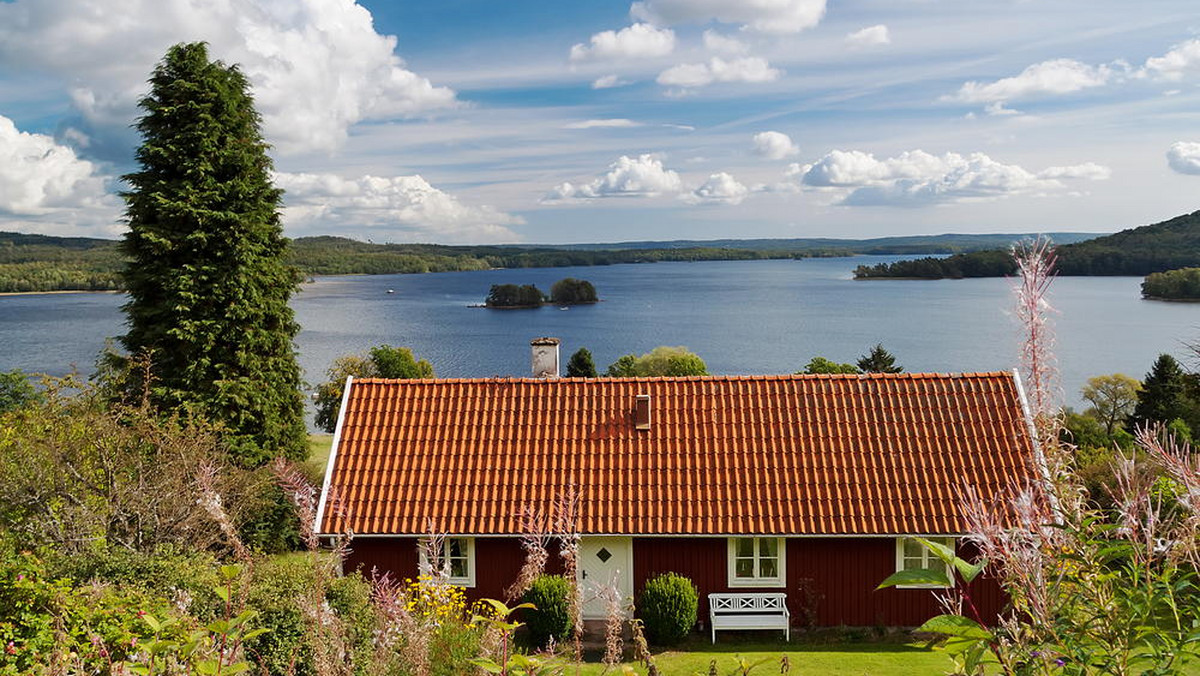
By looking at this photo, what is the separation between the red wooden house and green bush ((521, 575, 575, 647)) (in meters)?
1.16

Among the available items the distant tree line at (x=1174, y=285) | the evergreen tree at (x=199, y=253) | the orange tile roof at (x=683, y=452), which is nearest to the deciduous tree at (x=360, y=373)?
the evergreen tree at (x=199, y=253)

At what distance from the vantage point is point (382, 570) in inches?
620

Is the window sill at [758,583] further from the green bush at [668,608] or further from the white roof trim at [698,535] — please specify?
the green bush at [668,608]

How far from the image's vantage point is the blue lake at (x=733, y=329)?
260 feet

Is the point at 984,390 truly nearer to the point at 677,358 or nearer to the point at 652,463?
the point at 652,463

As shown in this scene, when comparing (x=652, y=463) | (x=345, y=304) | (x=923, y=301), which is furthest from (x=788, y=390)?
(x=345, y=304)

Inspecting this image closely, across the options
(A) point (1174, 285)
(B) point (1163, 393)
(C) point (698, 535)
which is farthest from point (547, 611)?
(A) point (1174, 285)

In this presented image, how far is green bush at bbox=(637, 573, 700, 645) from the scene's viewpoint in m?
14.2

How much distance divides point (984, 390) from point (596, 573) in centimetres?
803

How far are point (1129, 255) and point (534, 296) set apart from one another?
87.4 meters

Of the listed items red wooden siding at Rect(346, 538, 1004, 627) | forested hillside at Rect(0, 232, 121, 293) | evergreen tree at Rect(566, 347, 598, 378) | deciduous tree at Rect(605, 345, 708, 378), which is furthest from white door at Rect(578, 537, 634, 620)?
forested hillside at Rect(0, 232, 121, 293)

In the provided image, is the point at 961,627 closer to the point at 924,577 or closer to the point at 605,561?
the point at 924,577

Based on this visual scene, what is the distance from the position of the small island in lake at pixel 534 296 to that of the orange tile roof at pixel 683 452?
410 feet

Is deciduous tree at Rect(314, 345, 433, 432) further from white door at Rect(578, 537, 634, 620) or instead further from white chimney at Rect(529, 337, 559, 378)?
white door at Rect(578, 537, 634, 620)
